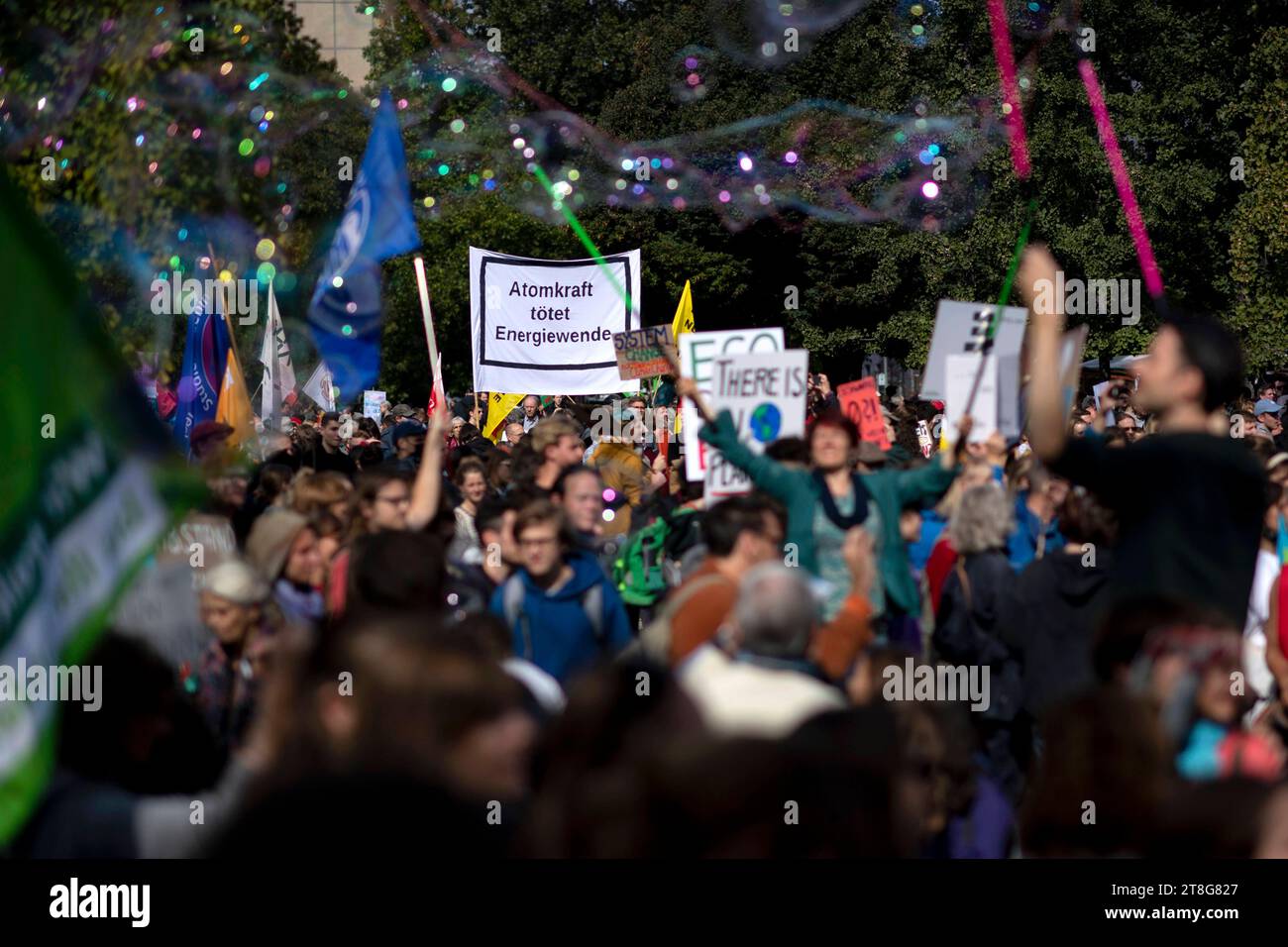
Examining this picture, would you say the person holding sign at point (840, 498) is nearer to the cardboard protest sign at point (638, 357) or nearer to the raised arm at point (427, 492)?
the raised arm at point (427, 492)

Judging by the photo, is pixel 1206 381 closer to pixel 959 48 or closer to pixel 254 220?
pixel 254 220

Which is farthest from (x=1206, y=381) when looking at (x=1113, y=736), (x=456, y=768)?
(x=456, y=768)

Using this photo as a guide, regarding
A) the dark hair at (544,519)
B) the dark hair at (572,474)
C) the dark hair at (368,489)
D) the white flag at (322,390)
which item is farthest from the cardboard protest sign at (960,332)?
the white flag at (322,390)

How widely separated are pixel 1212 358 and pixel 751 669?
1509 millimetres

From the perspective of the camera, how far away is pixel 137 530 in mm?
3582

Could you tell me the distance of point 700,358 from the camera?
33.2 ft

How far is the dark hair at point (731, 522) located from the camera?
6.54 metres

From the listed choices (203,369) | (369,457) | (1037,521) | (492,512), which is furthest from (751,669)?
(203,369)

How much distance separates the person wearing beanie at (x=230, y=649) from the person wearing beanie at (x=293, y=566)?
1.00 meters

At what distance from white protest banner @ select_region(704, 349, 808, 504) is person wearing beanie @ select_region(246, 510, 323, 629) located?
2382 mm

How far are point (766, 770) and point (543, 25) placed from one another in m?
41.1

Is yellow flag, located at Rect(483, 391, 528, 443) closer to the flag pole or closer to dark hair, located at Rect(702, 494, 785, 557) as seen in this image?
the flag pole

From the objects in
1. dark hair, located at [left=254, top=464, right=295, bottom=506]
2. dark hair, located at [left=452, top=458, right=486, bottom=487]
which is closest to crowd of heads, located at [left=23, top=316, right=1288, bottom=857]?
dark hair, located at [left=254, top=464, right=295, bottom=506]

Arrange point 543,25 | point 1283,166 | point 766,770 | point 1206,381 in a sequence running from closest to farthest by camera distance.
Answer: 1. point 766,770
2. point 1206,381
3. point 1283,166
4. point 543,25
